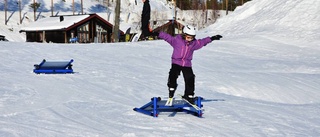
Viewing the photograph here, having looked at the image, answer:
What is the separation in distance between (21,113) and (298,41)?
75.2 ft

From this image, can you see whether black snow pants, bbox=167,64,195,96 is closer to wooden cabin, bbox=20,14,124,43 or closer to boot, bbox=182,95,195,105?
boot, bbox=182,95,195,105

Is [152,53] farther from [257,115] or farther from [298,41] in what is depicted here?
[257,115]

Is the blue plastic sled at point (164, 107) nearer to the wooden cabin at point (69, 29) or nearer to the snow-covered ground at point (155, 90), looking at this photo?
the snow-covered ground at point (155, 90)

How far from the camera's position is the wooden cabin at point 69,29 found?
4556cm

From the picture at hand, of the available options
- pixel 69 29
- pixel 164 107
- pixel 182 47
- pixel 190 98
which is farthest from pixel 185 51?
pixel 69 29

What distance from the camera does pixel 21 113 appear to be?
6801 millimetres

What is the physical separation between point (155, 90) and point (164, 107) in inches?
155

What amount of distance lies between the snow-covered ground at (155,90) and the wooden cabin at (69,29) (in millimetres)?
22997

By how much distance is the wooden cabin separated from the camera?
1794 inches

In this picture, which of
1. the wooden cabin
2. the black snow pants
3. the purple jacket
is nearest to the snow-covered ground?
→ the black snow pants

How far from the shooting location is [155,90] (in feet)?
35.8

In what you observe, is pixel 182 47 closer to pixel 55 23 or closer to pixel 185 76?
pixel 185 76

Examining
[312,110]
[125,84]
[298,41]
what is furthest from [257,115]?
[298,41]

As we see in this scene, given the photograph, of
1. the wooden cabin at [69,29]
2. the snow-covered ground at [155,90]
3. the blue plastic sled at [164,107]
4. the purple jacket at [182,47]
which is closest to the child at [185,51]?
the purple jacket at [182,47]
